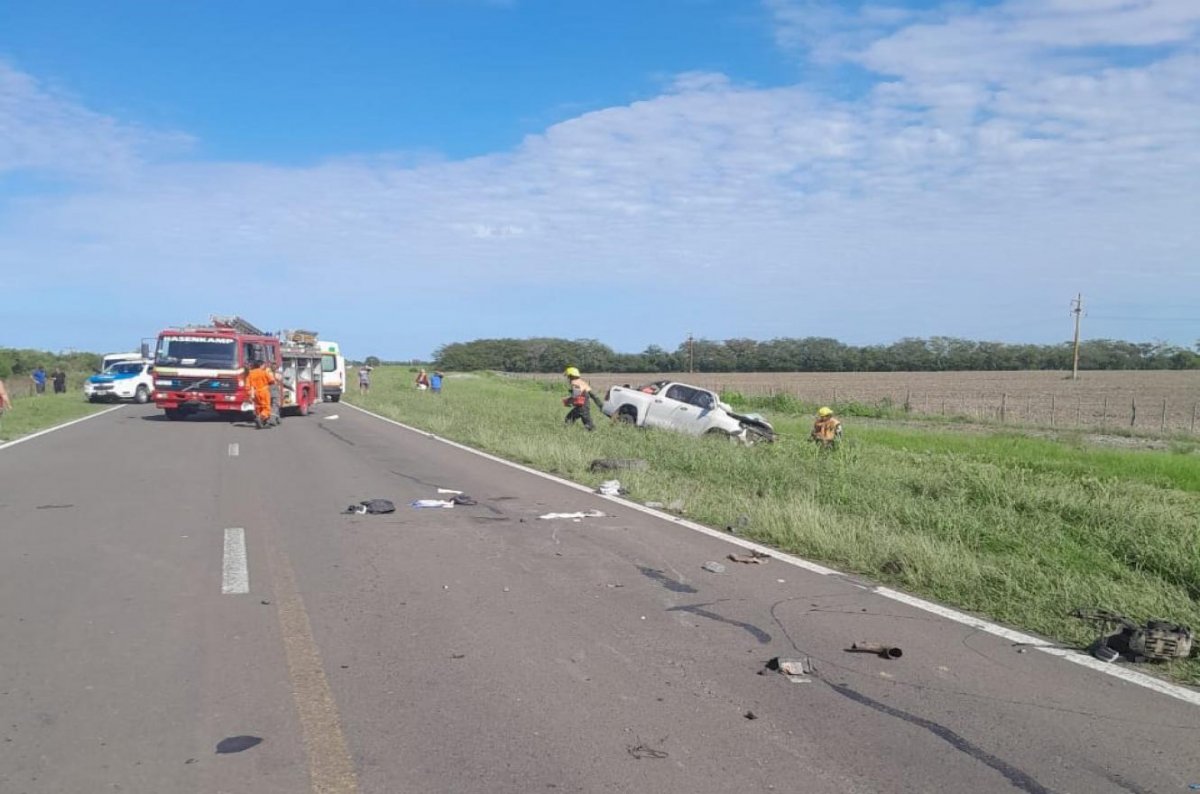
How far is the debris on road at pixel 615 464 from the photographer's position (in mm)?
14789

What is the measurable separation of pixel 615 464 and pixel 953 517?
6050 millimetres

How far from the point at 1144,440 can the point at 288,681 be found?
1314 inches

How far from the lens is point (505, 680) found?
523 centimetres

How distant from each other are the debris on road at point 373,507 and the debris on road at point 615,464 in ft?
14.1

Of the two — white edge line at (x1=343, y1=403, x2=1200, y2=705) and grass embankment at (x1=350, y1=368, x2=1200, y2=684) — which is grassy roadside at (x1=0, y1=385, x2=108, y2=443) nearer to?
grass embankment at (x1=350, y1=368, x2=1200, y2=684)

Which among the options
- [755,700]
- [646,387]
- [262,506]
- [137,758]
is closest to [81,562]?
[262,506]

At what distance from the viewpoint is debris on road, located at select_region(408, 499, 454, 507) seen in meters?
11.5

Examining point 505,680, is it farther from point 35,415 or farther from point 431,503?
point 35,415

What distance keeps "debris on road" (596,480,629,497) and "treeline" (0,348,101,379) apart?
63.9 meters

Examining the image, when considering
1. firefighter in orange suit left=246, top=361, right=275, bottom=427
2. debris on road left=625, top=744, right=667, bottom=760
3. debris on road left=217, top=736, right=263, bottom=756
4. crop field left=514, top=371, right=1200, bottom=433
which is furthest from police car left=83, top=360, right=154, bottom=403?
debris on road left=625, top=744, right=667, bottom=760

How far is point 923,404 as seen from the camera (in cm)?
5269

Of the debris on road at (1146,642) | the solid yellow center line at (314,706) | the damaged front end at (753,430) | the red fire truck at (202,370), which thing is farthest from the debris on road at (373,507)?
the red fire truck at (202,370)

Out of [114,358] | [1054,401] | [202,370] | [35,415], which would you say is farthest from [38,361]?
[1054,401]

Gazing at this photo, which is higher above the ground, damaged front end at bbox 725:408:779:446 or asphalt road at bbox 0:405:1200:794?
damaged front end at bbox 725:408:779:446
